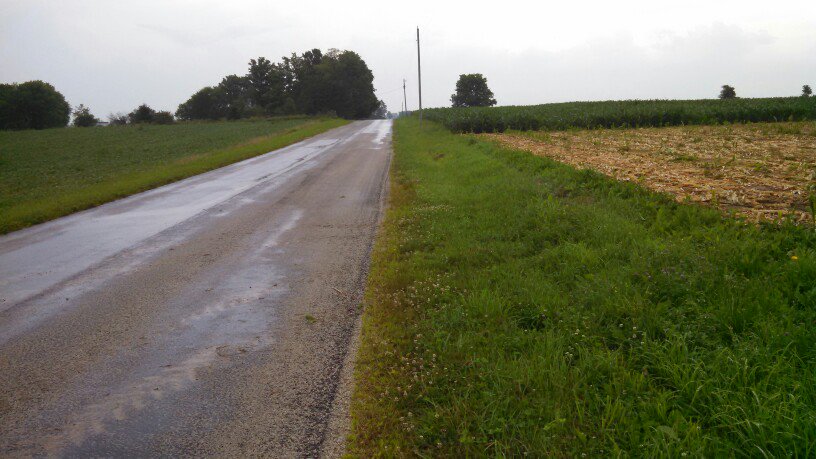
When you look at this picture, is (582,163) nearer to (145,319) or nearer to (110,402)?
(145,319)

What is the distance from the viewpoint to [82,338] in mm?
4367

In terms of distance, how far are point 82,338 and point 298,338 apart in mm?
1962

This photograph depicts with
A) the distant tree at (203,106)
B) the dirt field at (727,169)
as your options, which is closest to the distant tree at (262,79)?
the distant tree at (203,106)

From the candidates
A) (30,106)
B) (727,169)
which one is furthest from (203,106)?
(727,169)

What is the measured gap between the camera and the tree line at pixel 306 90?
3482 inches

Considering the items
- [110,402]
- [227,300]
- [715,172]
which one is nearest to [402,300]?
[227,300]

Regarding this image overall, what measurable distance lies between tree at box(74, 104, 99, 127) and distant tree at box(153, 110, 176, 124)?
10.7 metres

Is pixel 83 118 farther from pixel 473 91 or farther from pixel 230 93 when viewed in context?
pixel 473 91

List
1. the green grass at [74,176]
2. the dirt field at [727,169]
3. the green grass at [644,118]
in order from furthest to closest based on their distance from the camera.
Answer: the green grass at [644,118] < the green grass at [74,176] < the dirt field at [727,169]

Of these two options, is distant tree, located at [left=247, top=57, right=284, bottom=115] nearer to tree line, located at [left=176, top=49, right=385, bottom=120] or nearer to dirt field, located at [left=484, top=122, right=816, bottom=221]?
tree line, located at [left=176, top=49, right=385, bottom=120]

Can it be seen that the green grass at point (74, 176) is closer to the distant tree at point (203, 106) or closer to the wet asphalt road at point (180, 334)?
the wet asphalt road at point (180, 334)

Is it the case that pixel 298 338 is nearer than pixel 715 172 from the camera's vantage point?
Yes

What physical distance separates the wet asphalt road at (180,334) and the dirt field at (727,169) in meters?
5.22

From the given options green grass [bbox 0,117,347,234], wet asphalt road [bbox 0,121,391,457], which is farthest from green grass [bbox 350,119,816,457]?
green grass [bbox 0,117,347,234]
